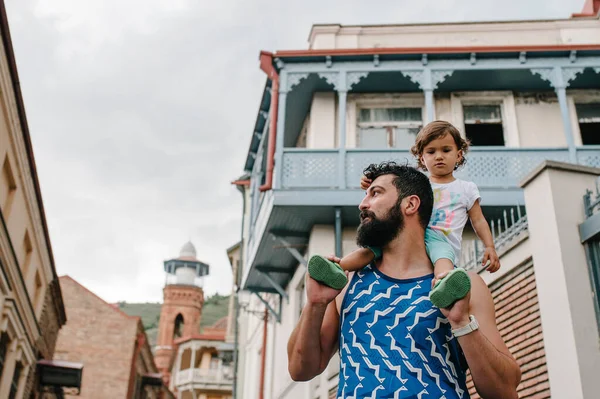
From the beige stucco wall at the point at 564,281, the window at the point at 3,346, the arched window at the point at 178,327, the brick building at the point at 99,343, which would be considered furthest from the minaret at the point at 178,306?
the beige stucco wall at the point at 564,281

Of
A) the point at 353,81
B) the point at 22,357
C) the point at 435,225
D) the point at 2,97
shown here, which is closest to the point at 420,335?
the point at 435,225

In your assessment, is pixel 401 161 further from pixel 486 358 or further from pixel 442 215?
pixel 486 358

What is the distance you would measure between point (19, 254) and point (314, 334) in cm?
1315

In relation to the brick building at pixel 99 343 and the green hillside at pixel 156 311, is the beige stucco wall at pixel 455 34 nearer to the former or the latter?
the brick building at pixel 99 343

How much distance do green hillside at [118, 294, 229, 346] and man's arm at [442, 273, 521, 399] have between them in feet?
349

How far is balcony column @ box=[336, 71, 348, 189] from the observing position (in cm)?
1374

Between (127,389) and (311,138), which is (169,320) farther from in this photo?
(311,138)

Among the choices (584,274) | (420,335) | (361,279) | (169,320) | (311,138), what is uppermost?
(169,320)

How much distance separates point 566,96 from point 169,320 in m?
52.0

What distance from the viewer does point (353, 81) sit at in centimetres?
1480

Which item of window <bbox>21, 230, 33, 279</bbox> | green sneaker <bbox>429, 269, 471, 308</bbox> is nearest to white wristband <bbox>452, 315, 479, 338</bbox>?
green sneaker <bbox>429, 269, 471, 308</bbox>

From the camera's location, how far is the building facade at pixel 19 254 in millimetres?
11891

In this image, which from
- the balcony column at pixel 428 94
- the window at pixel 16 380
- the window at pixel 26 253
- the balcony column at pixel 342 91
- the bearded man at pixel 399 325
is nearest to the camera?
the bearded man at pixel 399 325

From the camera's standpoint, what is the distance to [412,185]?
10.5ft
